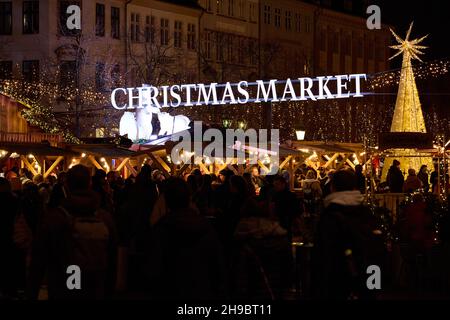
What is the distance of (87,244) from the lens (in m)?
9.06

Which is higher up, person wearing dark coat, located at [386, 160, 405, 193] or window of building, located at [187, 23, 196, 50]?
window of building, located at [187, 23, 196, 50]

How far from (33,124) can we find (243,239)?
3961 cm

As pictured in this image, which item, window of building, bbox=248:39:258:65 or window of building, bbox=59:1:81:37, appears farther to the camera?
window of building, bbox=248:39:258:65

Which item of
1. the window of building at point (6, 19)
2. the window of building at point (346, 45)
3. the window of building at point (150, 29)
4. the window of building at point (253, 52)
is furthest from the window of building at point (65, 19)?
the window of building at point (346, 45)

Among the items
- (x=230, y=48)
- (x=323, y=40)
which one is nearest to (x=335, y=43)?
(x=323, y=40)

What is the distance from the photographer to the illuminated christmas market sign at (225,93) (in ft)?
119

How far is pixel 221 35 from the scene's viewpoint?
213ft

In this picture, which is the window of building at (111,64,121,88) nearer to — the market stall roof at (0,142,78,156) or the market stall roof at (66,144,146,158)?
the market stall roof at (66,144,146,158)

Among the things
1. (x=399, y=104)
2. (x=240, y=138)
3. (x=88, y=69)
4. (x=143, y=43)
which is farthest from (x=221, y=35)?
(x=240, y=138)

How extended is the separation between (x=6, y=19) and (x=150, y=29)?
7.19m

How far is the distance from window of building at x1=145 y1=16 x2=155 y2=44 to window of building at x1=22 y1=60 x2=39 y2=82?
20.3ft

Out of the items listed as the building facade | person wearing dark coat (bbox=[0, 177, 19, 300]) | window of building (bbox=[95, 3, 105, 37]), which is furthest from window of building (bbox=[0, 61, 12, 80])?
person wearing dark coat (bbox=[0, 177, 19, 300])

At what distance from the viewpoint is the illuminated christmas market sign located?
3638 centimetres

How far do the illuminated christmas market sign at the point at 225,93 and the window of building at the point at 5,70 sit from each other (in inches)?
203
